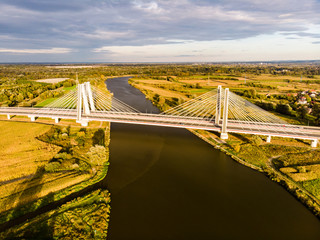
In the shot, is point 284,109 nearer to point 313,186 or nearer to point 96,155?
point 313,186

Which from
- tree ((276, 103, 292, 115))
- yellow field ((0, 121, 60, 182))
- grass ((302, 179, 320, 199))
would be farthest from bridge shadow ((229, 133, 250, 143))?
yellow field ((0, 121, 60, 182))

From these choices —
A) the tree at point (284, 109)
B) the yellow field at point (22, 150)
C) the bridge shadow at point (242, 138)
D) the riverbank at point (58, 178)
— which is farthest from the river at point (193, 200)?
the tree at point (284, 109)

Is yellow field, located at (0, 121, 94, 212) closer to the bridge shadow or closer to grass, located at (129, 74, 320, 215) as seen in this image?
grass, located at (129, 74, 320, 215)

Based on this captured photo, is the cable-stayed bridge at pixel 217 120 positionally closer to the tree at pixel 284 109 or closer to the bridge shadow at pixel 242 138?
the bridge shadow at pixel 242 138

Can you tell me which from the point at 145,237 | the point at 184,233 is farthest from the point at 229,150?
the point at 145,237

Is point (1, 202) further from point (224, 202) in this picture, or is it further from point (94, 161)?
point (224, 202)

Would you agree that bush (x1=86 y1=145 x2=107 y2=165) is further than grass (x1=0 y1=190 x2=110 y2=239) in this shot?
Yes

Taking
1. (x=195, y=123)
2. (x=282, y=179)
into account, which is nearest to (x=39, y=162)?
(x=195, y=123)

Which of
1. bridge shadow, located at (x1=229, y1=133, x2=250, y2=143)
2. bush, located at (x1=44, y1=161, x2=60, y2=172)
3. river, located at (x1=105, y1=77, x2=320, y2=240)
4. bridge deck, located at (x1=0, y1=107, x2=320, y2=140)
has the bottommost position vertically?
river, located at (x1=105, y1=77, x2=320, y2=240)
